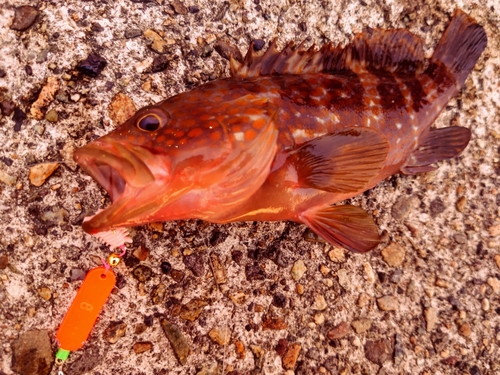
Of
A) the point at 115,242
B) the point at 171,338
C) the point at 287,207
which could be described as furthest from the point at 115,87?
the point at 171,338

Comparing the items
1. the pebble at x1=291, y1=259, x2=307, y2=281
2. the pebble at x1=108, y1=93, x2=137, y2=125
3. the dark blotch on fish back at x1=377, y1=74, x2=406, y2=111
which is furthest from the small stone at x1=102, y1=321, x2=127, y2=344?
the dark blotch on fish back at x1=377, y1=74, x2=406, y2=111

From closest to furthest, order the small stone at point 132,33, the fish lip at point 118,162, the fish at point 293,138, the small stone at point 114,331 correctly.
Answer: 1. the fish lip at point 118,162
2. the fish at point 293,138
3. the small stone at point 114,331
4. the small stone at point 132,33

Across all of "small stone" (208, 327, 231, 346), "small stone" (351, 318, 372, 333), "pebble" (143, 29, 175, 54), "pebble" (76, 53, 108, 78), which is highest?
"pebble" (143, 29, 175, 54)

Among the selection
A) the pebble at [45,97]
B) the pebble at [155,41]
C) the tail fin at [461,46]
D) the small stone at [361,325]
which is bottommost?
the small stone at [361,325]

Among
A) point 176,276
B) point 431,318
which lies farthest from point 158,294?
point 431,318

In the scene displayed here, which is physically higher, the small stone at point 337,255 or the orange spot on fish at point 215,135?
the orange spot on fish at point 215,135

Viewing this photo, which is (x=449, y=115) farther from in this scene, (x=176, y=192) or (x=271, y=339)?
(x=176, y=192)

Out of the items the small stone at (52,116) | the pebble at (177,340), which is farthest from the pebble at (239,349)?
the small stone at (52,116)

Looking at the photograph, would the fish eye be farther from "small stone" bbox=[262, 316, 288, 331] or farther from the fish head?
"small stone" bbox=[262, 316, 288, 331]

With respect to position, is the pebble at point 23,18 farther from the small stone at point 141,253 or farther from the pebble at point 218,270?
the pebble at point 218,270
